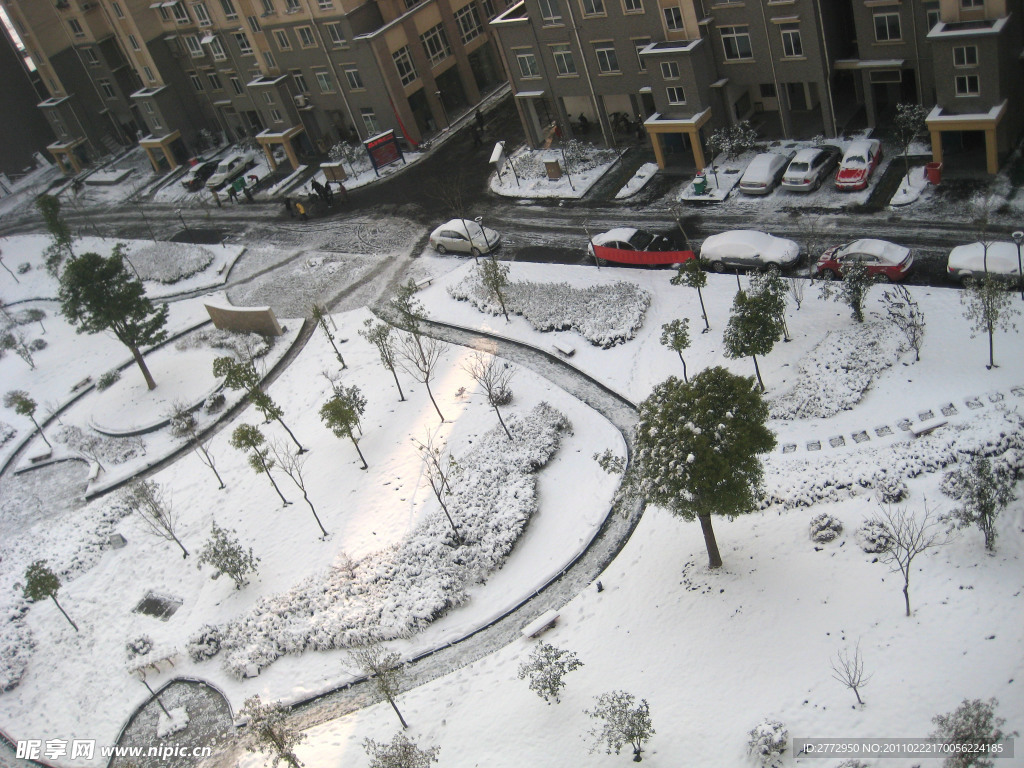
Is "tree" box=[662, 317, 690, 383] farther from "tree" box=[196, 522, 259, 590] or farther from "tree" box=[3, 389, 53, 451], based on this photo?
"tree" box=[3, 389, 53, 451]

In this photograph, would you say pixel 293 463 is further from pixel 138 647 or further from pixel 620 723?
pixel 620 723

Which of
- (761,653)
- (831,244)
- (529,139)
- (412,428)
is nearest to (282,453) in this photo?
(412,428)

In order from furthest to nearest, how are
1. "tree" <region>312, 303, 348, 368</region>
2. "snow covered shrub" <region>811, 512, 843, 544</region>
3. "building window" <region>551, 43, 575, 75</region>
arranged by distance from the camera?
"building window" <region>551, 43, 575, 75</region>
"tree" <region>312, 303, 348, 368</region>
"snow covered shrub" <region>811, 512, 843, 544</region>

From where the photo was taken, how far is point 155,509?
94.2ft

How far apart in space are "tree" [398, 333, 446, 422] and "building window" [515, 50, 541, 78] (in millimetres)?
19135

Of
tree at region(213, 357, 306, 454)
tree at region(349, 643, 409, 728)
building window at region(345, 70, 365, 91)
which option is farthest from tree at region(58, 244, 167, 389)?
building window at region(345, 70, 365, 91)

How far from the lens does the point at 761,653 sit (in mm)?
20156

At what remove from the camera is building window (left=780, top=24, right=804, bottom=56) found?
38.4 metres

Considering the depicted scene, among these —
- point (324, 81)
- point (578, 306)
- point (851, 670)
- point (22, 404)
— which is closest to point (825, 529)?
point (851, 670)

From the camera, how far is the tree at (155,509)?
29031 millimetres

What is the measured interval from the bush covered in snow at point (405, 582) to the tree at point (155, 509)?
501 cm

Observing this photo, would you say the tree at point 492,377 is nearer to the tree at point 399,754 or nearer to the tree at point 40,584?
the tree at point 399,754

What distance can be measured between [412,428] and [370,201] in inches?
883

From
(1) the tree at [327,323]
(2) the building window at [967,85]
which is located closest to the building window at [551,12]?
(1) the tree at [327,323]
